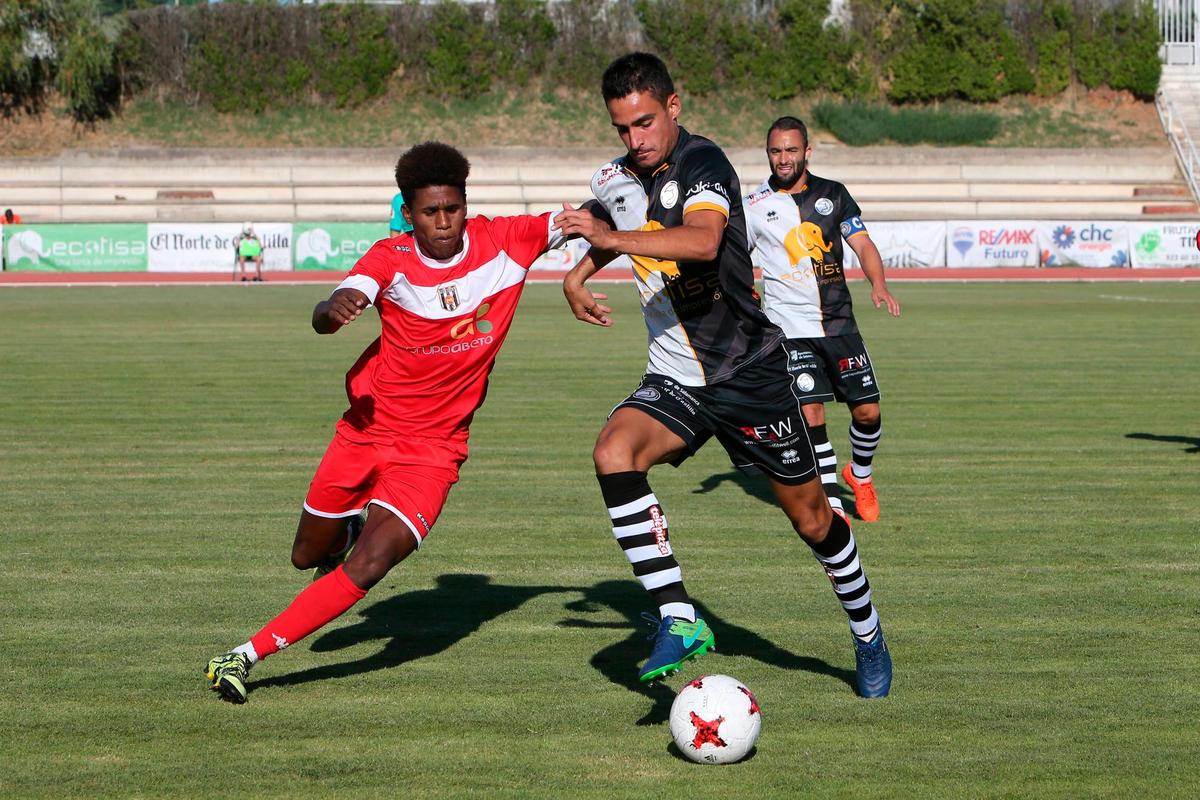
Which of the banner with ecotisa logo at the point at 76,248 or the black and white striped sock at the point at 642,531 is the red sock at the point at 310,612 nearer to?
the black and white striped sock at the point at 642,531

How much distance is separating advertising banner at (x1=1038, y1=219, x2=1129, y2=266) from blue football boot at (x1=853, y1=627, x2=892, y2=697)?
39.4 meters

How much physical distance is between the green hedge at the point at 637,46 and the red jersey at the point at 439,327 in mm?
57786

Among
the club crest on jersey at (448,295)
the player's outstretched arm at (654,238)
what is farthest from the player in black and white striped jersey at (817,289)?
the player's outstretched arm at (654,238)

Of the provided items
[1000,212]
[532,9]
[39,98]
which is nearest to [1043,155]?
[1000,212]

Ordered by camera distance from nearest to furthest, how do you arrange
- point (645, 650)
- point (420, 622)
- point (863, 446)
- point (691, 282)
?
point (691, 282)
point (645, 650)
point (420, 622)
point (863, 446)

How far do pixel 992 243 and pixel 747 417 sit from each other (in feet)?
130

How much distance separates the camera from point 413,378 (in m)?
5.92

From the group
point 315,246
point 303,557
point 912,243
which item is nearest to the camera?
point 303,557

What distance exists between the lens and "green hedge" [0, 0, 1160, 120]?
6138cm

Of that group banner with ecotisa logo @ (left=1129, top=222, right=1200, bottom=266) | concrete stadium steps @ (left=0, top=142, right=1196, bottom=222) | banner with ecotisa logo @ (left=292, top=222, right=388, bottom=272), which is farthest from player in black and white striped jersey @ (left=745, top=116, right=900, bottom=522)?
concrete stadium steps @ (left=0, top=142, right=1196, bottom=222)

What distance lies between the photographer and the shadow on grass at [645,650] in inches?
225


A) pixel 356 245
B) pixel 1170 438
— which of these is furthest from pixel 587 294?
pixel 356 245

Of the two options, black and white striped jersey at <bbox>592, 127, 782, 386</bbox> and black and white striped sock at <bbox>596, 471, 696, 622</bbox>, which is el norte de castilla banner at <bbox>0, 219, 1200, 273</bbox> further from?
black and white striped sock at <bbox>596, 471, 696, 622</bbox>

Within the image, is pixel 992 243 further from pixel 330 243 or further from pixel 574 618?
pixel 574 618
